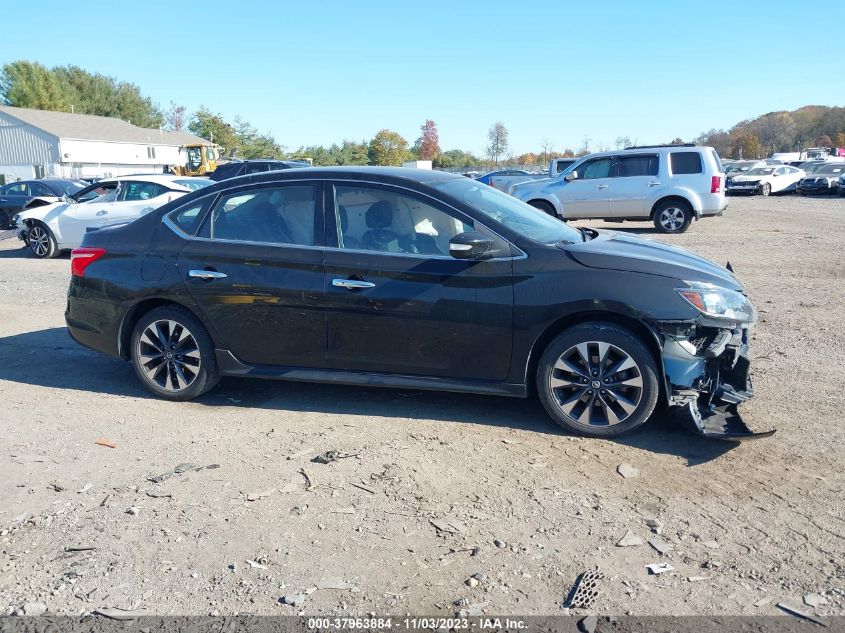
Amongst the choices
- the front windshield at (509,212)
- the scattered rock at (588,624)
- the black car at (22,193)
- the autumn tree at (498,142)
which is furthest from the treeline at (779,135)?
the scattered rock at (588,624)

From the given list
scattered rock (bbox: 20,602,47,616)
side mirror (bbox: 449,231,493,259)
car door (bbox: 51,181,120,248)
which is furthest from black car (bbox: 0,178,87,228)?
scattered rock (bbox: 20,602,47,616)

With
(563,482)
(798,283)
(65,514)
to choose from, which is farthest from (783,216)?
(65,514)

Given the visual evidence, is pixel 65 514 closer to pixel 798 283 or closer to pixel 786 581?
pixel 786 581

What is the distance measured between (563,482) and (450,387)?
1.13m

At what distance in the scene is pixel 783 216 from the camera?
23469mm

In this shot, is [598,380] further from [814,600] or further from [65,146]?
[65,146]

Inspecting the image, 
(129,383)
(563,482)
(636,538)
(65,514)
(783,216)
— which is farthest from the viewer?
(783,216)

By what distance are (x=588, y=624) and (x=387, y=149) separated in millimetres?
70868

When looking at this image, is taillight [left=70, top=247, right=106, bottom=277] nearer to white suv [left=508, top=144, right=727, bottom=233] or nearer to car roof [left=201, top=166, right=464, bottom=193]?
car roof [left=201, top=166, right=464, bottom=193]

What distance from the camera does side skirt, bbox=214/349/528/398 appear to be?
4965mm

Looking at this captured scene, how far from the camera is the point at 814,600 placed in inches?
121

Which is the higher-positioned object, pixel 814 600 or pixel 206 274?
pixel 206 274

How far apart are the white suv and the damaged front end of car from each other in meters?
13.3

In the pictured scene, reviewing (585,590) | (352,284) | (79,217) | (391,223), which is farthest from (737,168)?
(585,590)
